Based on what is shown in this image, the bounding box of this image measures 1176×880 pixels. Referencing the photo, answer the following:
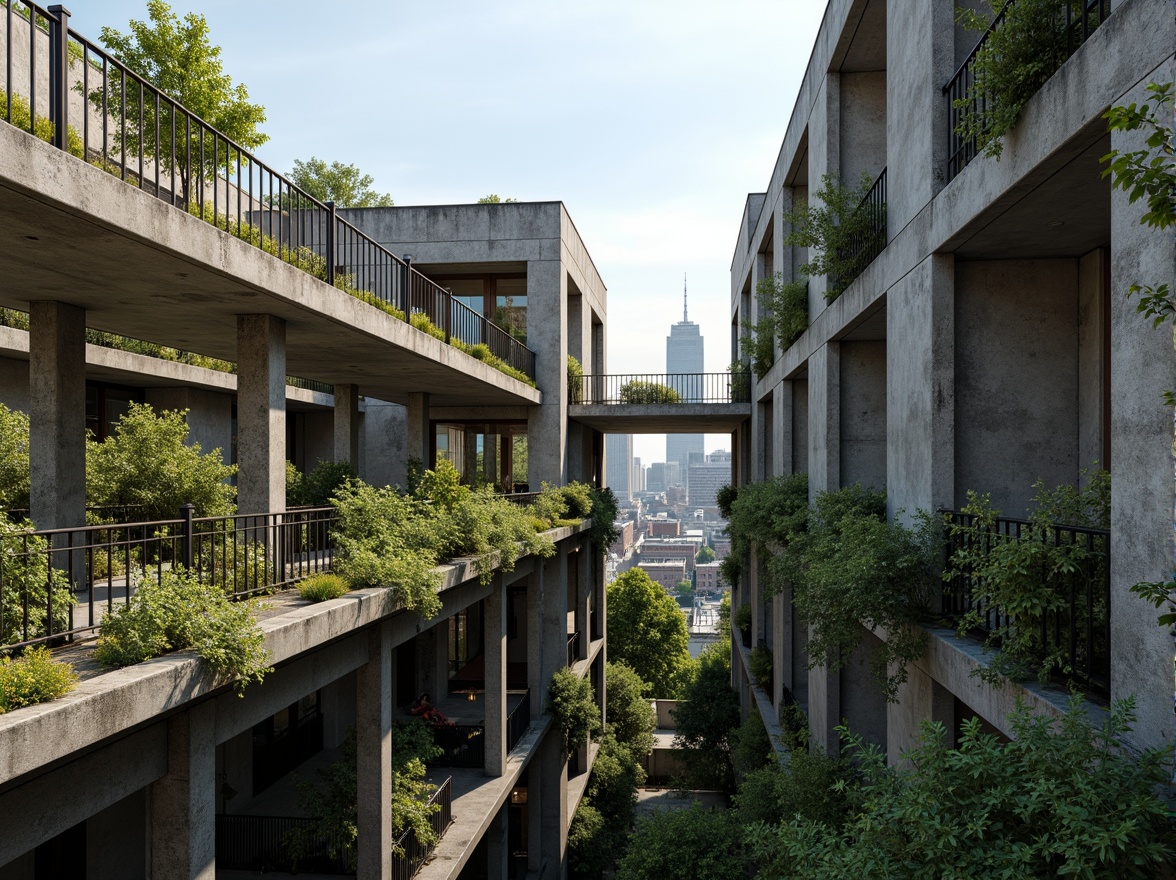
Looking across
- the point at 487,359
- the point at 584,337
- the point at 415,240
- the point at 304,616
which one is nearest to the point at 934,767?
the point at 304,616

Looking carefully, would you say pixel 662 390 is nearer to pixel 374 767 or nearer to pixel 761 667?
pixel 761 667

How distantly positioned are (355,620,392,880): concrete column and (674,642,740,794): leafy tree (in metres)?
17.3

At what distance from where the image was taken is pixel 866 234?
35.8ft

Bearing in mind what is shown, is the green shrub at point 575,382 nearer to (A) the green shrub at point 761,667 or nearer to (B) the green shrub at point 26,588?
(A) the green shrub at point 761,667

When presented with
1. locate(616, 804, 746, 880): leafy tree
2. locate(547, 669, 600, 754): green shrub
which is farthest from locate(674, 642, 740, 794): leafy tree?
locate(616, 804, 746, 880): leafy tree

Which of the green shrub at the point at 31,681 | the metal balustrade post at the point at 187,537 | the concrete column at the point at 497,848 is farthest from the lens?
the concrete column at the point at 497,848

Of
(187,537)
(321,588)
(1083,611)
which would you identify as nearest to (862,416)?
(1083,611)

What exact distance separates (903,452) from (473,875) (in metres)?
13.9

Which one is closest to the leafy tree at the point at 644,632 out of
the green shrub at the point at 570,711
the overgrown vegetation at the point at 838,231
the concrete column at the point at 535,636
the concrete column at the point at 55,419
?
the green shrub at the point at 570,711

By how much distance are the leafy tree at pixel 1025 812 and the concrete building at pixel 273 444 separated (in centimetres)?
495

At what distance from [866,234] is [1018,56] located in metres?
4.94

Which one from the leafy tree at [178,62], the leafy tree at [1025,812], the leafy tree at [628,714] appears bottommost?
the leafy tree at [628,714]

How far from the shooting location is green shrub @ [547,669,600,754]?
811 inches

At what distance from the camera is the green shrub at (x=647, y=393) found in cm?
2644
